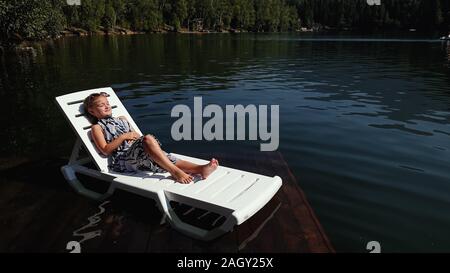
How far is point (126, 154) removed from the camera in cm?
598

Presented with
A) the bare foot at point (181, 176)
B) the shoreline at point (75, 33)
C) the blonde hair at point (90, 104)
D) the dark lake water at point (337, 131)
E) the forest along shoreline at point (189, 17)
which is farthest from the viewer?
the shoreline at point (75, 33)

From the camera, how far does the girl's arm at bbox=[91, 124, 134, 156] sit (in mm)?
6129

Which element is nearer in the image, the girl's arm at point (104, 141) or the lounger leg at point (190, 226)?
the lounger leg at point (190, 226)

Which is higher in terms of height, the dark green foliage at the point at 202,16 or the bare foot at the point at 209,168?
the dark green foliage at the point at 202,16

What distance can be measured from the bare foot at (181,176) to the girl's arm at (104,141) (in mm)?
1176

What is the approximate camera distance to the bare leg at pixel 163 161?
5.56 metres

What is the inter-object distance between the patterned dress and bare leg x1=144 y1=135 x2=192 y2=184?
0.40 feet

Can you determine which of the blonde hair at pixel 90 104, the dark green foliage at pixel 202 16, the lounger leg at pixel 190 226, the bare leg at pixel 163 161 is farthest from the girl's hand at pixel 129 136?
the dark green foliage at pixel 202 16

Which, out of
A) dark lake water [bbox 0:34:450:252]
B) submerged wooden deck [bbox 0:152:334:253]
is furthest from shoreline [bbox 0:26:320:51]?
submerged wooden deck [bbox 0:152:334:253]

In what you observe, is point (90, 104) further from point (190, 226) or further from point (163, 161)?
point (190, 226)

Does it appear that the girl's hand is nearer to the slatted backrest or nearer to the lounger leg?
the slatted backrest

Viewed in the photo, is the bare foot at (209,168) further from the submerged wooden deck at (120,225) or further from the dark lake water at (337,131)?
the dark lake water at (337,131)

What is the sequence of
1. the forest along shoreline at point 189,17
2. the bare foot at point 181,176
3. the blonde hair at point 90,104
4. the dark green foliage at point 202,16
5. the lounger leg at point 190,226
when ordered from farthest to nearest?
the forest along shoreline at point 189,17, the dark green foliage at point 202,16, the blonde hair at point 90,104, the bare foot at point 181,176, the lounger leg at point 190,226

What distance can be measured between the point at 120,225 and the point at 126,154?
127 centimetres
